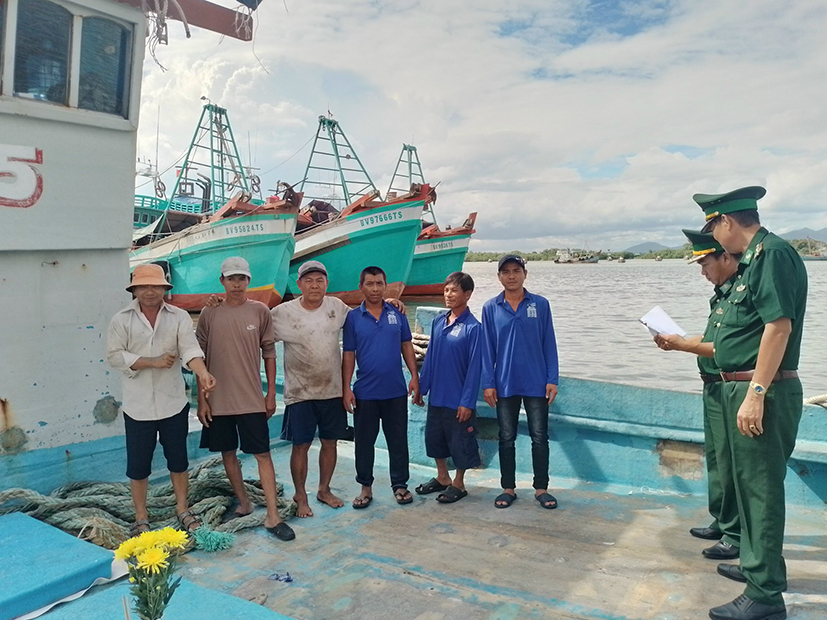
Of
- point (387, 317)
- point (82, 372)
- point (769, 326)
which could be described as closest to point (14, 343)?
point (82, 372)

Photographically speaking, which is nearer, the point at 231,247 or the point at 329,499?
the point at 329,499

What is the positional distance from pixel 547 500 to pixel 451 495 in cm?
59

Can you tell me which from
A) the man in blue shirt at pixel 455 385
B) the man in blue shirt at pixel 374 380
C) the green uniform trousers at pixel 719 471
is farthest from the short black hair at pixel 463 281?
the green uniform trousers at pixel 719 471

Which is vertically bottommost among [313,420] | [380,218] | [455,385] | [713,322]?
[313,420]

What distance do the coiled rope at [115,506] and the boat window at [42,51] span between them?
7.33ft

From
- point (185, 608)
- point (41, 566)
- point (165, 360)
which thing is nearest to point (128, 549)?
point (185, 608)

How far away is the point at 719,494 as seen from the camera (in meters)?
3.11

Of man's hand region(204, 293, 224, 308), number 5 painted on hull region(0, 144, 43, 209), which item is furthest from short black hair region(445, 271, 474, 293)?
number 5 painted on hull region(0, 144, 43, 209)

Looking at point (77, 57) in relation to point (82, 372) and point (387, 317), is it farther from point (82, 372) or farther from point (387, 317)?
point (387, 317)

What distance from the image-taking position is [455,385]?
12.6 feet

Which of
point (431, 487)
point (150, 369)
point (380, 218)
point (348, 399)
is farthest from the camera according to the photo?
point (380, 218)

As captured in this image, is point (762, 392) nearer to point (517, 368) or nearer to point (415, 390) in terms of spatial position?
point (517, 368)

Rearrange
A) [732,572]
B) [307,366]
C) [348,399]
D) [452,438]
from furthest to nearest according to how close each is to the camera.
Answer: [452,438]
[348,399]
[307,366]
[732,572]

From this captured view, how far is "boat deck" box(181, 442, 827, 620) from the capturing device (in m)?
2.50
